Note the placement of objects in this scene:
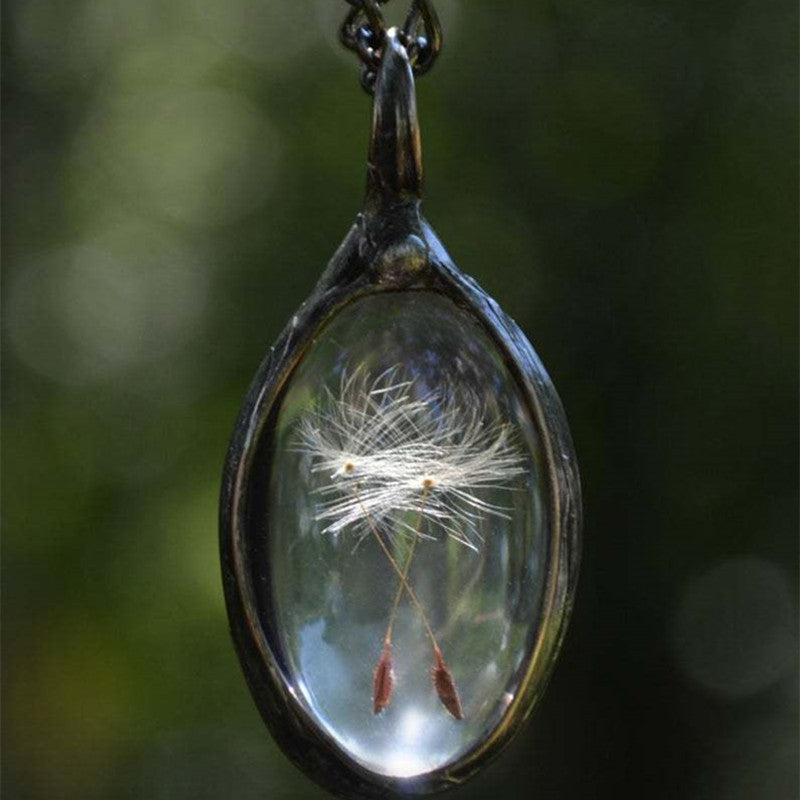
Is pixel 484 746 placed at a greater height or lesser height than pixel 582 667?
lesser

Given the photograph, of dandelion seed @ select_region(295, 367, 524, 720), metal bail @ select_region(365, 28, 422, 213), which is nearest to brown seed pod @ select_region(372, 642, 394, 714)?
dandelion seed @ select_region(295, 367, 524, 720)

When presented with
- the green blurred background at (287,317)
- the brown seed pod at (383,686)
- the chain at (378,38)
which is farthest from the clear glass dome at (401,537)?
the green blurred background at (287,317)

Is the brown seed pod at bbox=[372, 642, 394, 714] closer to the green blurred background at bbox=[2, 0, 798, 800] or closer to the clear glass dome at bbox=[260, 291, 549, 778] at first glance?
the clear glass dome at bbox=[260, 291, 549, 778]

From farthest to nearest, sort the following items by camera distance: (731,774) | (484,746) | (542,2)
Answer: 1. (542,2)
2. (731,774)
3. (484,746)

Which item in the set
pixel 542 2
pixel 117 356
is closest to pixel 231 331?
pixel 117 356

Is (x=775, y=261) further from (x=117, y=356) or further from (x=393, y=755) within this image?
(x=393, y=755)

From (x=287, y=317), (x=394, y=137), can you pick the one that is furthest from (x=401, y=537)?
(x=287, y=317)

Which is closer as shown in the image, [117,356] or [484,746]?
[484,746]
